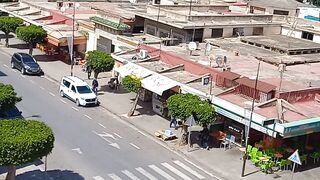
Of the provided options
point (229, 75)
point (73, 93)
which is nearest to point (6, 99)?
point (73, 93)

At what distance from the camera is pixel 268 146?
1249 inches

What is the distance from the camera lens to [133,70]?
127 ft

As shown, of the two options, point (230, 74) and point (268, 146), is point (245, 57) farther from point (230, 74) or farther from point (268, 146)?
point (268, 146)

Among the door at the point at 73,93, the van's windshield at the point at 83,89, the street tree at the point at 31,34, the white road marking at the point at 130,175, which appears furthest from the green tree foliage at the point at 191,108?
the street tree at the point at 31,34

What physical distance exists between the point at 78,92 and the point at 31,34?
43.1 feet

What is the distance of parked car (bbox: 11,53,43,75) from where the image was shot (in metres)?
46.4

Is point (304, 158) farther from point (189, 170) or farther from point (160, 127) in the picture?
point (160, 127)

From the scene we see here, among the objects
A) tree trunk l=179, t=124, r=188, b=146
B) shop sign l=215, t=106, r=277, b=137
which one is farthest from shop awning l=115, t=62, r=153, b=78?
shop sign l=215, t=106, r=277, b=137

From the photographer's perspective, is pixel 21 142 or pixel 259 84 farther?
A: pixel 259 84

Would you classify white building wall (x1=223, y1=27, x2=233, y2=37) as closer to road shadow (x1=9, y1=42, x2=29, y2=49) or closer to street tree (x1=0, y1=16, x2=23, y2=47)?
street tree (x1=0, y1=16, x2=23, y2=47)

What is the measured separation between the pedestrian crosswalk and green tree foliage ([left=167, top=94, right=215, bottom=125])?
282cm

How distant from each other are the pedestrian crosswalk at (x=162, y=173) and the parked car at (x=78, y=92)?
10960 mm

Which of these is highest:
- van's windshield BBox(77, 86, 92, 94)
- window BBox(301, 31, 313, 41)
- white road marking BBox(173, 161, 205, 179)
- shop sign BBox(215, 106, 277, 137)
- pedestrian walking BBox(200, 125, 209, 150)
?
window BBox(301, 31, 313, 41)

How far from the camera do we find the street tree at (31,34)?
165 ft
